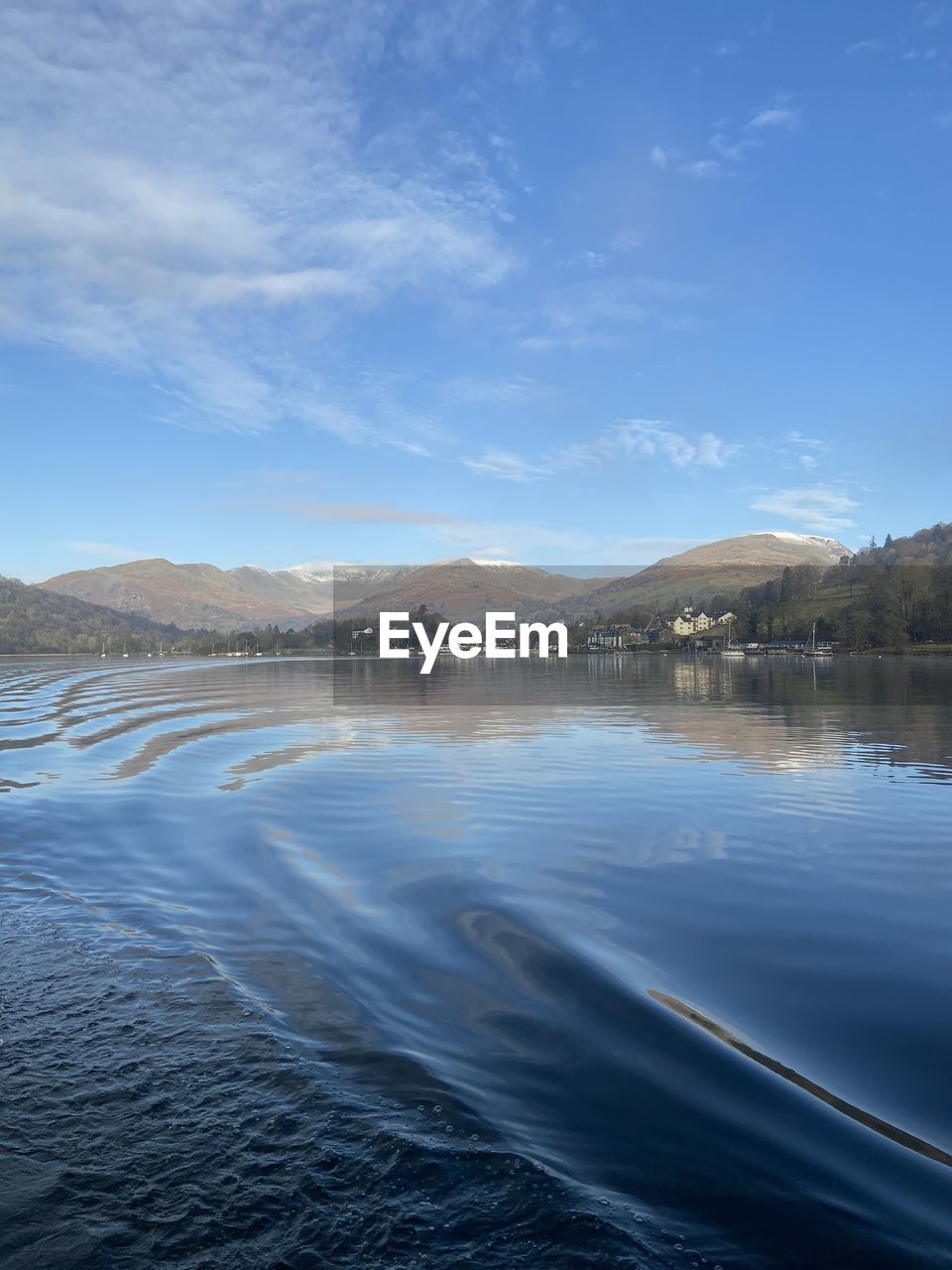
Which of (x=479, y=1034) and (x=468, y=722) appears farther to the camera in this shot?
(x=468, y=722)

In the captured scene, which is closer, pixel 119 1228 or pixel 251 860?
pixel 119 1228

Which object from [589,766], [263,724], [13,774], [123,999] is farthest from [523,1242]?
[263,724]

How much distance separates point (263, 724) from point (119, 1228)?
124ft

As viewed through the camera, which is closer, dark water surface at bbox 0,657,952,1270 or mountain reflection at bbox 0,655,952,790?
dark water surface at bbox 0,657,952,1270

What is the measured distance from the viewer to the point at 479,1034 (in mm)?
7965

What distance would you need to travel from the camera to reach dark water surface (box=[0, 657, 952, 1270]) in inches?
202

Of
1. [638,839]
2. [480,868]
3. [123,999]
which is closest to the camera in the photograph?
[123,999]

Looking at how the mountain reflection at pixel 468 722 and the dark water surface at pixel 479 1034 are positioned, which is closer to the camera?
the dark water surface at pixel 479 1034

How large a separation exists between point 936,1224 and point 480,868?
950 cm

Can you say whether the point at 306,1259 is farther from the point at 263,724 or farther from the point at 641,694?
the point at 641,694

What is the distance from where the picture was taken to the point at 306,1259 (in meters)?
4.74

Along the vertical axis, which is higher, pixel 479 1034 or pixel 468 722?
pixel 479 1034

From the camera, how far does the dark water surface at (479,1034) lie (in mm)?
5133

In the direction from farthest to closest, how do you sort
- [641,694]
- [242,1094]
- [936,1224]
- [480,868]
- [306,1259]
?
[641,694]
[480,868]
[242,1094]
[936,1224]
[306,1259]
